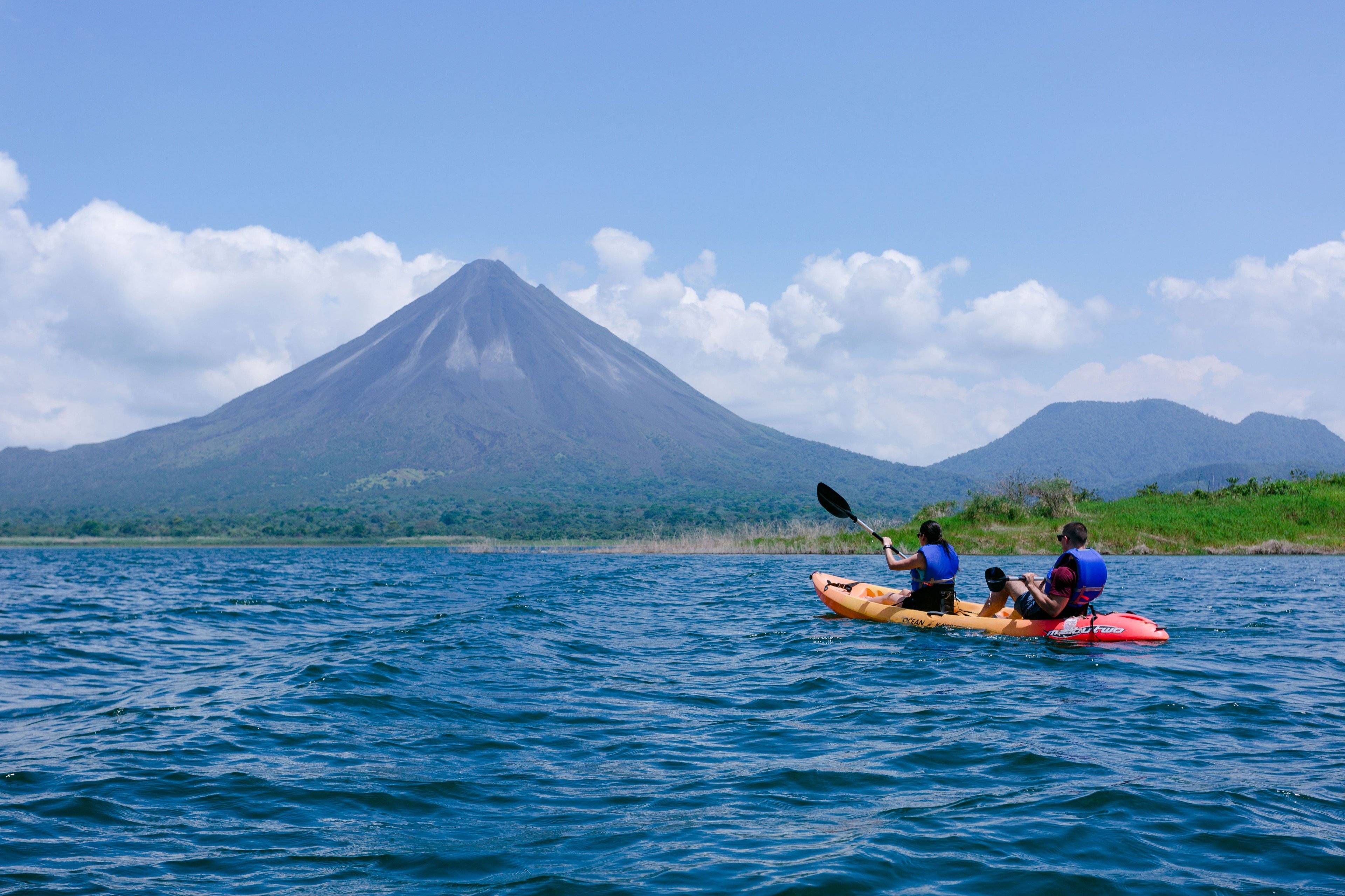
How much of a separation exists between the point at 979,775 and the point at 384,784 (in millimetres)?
4254

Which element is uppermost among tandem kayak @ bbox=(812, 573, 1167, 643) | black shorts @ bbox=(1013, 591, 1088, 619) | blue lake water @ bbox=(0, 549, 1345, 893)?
black shorts @ bbox=(1013, 591, 1088, 619)

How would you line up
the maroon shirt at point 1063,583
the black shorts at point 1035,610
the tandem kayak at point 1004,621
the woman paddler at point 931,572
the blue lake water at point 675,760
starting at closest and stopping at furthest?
the blue lake water at point 675,760, the maroon shirt at point 1063,583, the tandem kayak at point 1004,621, the black shorts at point 1035,610, the woman paddler at point 931,572

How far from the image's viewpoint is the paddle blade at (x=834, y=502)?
17906 mm

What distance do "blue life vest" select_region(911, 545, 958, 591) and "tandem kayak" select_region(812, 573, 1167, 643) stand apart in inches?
18.7

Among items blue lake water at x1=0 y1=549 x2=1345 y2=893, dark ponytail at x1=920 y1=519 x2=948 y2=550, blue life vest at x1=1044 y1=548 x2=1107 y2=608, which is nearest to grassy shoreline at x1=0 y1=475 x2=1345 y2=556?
dark ponytail at x1=920 y1=519 x2=948 y2=550

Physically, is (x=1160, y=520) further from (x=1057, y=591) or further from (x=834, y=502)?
(x=1057, y=591)

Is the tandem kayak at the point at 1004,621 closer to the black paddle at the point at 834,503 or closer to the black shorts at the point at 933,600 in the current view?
the black shorts at the point at 933,600

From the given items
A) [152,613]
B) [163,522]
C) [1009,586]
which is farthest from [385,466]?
[1009,586]

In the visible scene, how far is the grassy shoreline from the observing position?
40594mm

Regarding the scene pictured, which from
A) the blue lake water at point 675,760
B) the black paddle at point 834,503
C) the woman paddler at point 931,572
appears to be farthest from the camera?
the black paddle at point 834,503

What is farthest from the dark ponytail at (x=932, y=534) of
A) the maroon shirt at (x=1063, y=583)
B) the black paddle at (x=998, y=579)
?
the maroon shirt at (x=1063, y=583)

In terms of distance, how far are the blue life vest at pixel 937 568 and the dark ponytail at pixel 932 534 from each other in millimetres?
54

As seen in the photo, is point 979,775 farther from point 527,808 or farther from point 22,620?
point 22,620

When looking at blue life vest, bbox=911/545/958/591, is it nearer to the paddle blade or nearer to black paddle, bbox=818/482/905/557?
black paddle, bbox=818/482/905/557
